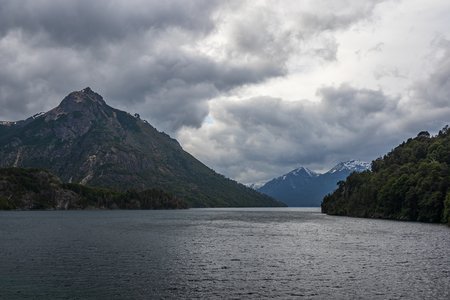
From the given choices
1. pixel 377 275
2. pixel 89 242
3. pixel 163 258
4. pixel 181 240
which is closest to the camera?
pixel 377 275

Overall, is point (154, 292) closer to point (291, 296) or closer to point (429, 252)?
point (291, 296)

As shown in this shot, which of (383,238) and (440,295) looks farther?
(383,238)

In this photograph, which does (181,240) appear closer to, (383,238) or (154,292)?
(383,238)

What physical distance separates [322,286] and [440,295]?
60.6ft

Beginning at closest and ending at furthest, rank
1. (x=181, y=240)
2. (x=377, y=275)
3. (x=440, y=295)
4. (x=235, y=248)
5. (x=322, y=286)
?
(x=440, y=295) → (x=322, y=286) → (x=377, y=275) → (x=235, y=248) → (x=181, y=240)

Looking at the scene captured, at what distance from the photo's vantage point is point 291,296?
220ft

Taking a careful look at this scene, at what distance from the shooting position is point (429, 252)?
114 metres

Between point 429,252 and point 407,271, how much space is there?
3142cm

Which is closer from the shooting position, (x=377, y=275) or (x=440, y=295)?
(x=440, y=295)

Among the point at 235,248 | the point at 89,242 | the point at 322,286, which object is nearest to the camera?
the point at 322,286

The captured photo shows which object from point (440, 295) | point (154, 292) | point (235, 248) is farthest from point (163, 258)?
point (440, 295)

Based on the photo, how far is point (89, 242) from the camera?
141 m

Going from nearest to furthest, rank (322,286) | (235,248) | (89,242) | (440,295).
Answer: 1. (440,295)
2. (322,286)
3. (235,248)
4. (89,242)

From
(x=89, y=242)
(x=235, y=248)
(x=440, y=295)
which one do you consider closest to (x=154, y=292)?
(x=440, y=295)
